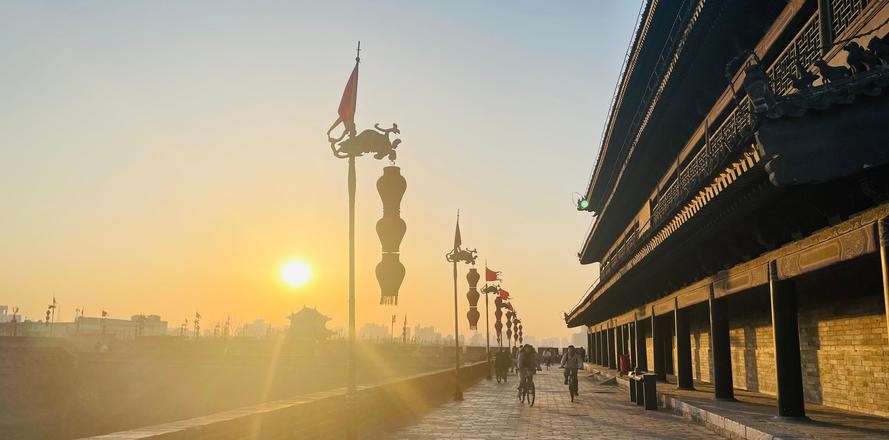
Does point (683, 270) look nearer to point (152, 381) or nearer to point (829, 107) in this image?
point (829, 107)

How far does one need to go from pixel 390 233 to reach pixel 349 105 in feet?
6.93

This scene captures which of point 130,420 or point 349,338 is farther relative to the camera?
point 130,420

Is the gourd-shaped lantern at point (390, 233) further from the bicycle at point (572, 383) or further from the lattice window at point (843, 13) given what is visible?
the bicycle at point (572, 383)

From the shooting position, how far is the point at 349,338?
895 centimetres

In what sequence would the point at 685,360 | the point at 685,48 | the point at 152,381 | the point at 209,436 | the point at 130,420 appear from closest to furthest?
the point at 209,436 < the point at 685,48 < the point at 685,360 < the point at 130,420 < the point at 152,381

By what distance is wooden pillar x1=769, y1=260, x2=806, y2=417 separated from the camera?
11820 mm

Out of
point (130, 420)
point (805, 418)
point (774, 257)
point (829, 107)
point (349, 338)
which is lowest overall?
point (130, 420)

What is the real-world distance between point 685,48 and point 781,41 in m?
2.45

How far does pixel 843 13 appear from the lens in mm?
11484

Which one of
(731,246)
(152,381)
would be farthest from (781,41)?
(152,381)

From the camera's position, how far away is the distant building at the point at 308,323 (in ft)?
297

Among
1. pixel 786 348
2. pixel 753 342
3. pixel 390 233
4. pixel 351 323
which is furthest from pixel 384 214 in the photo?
pixel 753 342

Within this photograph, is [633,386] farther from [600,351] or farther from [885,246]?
[600,351]

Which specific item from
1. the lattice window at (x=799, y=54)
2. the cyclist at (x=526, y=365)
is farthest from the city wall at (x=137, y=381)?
the lattice window at (x=799, y=54)
